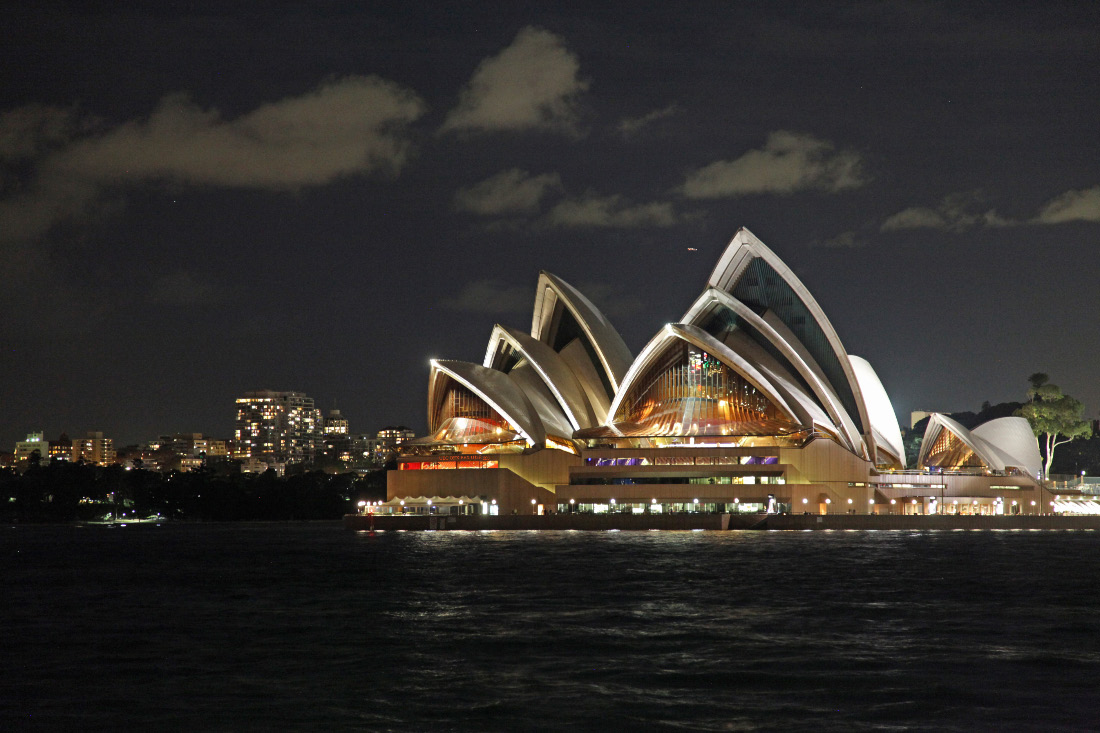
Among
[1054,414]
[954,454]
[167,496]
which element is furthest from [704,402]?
[167,496]

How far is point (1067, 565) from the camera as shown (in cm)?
4656

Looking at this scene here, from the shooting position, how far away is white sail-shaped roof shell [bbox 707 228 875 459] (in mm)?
78562

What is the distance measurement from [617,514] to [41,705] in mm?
65140

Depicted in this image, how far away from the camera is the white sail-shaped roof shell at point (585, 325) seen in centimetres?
8406

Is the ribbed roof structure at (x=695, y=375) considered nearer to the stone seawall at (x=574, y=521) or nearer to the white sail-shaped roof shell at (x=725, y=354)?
the white sail-shaped roof shell at (x=725, y=354)

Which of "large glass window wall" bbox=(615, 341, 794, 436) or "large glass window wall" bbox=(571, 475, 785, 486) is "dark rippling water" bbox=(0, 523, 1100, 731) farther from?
"large glass window wall" bbox=(615, 341, 794, 436)

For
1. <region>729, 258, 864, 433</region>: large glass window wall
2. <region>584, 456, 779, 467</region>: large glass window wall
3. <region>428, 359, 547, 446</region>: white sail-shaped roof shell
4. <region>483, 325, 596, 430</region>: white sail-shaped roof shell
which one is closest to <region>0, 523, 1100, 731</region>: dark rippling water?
<region>584, 456, 779, 467</region>: large glass window wall

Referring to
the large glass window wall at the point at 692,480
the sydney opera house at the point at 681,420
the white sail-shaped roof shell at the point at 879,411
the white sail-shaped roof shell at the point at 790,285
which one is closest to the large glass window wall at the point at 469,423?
the sydney opera house at the point at 681,420

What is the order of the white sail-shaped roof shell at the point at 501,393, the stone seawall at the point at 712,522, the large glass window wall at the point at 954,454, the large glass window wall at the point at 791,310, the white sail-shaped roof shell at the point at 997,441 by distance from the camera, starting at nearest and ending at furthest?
the stone seawall at the point at 712,522 < the large glass window wall at the point at 791,310 < the white sail-shaped roof shell at the point at 501,393 < the large glass window wall at the point at 954,454 < the white sail-shaped roof shell at the point at 997,441

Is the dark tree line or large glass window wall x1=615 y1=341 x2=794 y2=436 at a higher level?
large glass window wall x1=615 y1=341 x2=794 y2=436

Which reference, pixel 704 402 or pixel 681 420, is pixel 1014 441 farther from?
pixel 681 420

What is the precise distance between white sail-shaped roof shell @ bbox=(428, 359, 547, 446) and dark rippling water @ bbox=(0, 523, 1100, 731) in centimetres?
3665

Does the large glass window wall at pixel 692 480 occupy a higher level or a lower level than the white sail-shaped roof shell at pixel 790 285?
lower

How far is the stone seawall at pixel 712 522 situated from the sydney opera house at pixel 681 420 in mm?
1346
